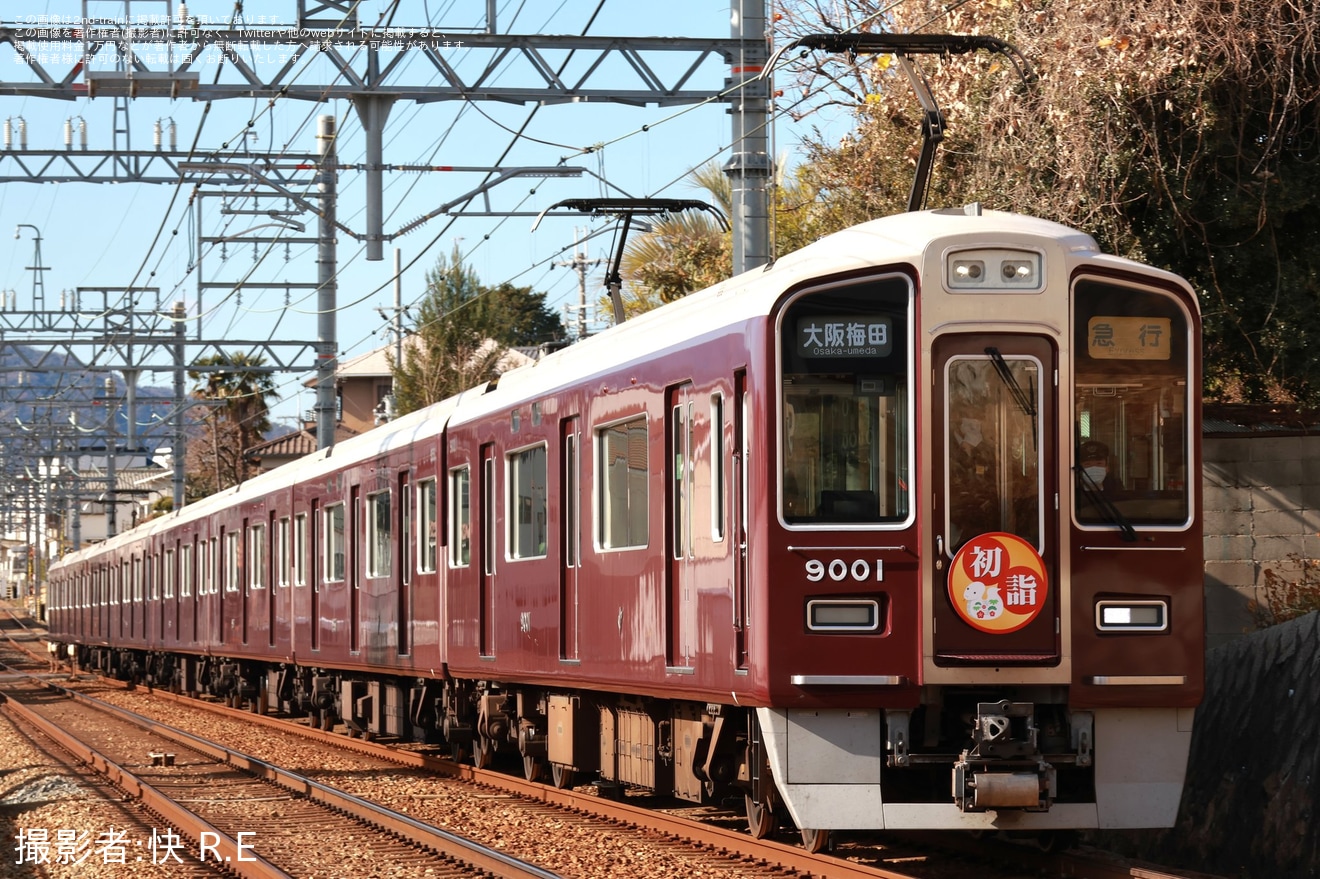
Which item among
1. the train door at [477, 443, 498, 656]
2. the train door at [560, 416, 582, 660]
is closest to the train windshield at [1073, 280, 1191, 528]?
the train door at [560, 416, 582, 660]

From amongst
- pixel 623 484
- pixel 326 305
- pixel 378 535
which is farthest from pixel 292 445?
pixel 623 484

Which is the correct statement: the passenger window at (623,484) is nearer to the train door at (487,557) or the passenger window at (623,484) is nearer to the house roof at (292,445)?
the train door at (487,557)

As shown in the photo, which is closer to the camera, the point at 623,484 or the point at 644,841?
the point at 644,841

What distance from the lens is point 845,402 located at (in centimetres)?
845

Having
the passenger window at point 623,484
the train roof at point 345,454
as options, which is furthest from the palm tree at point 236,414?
the passenger window at point 623,484

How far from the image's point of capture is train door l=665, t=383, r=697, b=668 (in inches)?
375

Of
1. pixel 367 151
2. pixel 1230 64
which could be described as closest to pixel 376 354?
pixel 367 151

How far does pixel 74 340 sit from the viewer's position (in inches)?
1320

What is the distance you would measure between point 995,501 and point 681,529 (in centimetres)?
196

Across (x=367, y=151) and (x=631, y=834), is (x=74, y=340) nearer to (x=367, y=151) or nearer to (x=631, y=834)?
(x=367, y=151)

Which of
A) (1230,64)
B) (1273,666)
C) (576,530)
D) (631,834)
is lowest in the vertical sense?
(631,834)

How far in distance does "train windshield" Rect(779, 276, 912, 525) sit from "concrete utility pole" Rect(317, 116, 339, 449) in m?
14.5

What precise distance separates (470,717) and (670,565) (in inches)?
226

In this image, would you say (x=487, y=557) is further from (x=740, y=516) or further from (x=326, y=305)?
(x=326, y=305)
